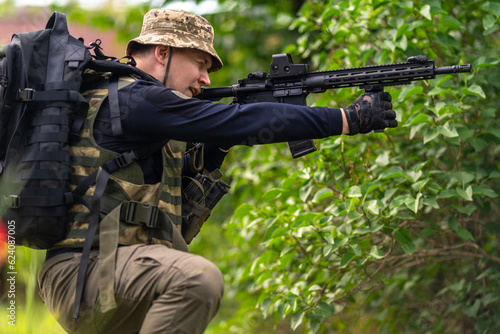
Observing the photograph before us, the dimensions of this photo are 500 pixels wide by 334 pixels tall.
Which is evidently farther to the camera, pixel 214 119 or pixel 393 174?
pixel 393 174

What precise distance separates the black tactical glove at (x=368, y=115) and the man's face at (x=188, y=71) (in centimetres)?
88

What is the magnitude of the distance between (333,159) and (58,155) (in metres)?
2.15

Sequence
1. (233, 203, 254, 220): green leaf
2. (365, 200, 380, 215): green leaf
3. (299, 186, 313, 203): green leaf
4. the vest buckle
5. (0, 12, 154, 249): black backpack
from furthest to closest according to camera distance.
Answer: (233, 203, 254, 220): green leaf < (299, 186, 313, 203): green leaf < (365, 200, 380, 215): green leaf < the vest buckle < (0, 12, 154, 249): black backpack

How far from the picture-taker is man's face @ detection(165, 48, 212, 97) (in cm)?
329

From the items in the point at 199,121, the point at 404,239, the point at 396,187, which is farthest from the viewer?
the point at 396,187

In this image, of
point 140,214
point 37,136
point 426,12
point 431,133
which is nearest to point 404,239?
point 431,133

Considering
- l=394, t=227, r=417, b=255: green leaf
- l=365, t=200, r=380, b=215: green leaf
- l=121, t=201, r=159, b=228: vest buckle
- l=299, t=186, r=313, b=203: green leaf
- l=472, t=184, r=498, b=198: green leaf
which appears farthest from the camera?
l=299, t=186, r=313, b=203: green leaf

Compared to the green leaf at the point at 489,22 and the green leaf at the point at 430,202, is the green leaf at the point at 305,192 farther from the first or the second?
the green leaf at the point at 489,22

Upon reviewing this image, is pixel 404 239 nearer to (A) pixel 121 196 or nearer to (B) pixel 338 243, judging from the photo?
(B) pixel 338 243

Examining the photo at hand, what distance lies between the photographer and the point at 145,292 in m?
2.61

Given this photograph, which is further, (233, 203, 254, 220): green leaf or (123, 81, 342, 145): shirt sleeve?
(233, 203, 254, 220): green leaf

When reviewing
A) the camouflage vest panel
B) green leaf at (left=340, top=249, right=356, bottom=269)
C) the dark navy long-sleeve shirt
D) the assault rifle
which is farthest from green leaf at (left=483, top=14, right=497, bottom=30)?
the camouflage vest panel

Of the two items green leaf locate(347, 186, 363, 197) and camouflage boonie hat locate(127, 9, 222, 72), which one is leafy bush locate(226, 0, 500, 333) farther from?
camouflage boonie hat locate(127, 9, 222, 72)

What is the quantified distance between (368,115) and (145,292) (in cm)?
128
